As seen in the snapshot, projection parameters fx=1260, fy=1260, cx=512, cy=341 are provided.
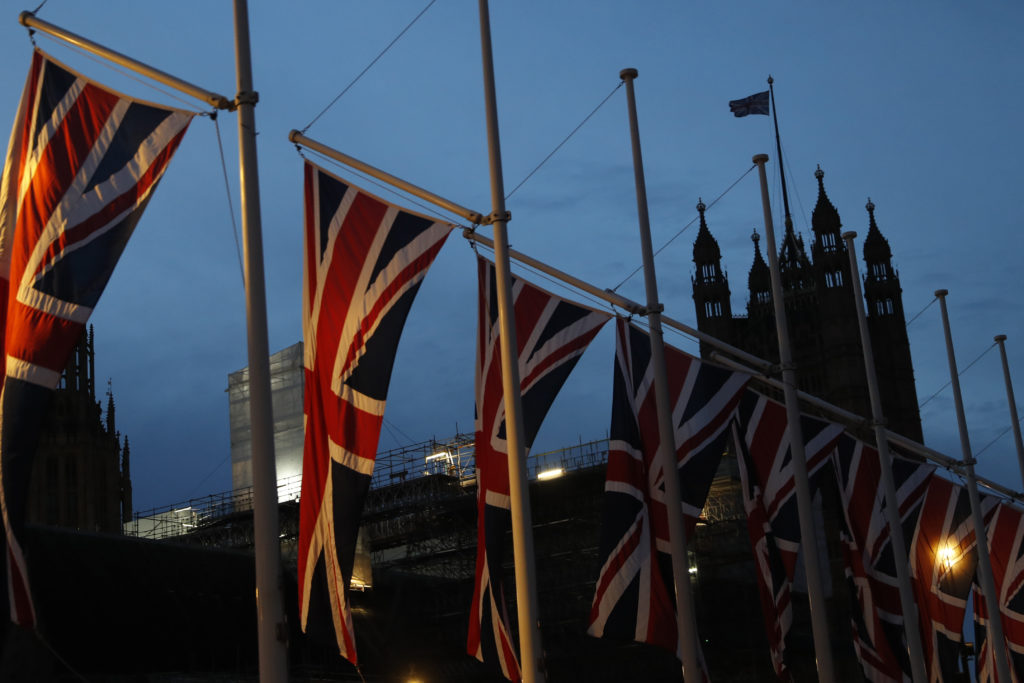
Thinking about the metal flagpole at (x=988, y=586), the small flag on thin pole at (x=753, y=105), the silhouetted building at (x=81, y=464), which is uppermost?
the silhouetted building at (x=81, y=464)

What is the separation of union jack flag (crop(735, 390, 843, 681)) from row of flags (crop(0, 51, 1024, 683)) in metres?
0.03

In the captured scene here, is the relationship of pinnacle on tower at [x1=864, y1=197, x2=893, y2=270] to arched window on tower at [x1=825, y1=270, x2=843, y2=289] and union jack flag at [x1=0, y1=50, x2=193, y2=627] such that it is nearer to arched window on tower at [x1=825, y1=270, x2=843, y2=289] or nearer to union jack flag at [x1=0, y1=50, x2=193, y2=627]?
arched window on tower at [x1=825, y1=270, x2=843, y2=289]

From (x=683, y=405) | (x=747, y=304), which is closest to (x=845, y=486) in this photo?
(x=683, y=405)

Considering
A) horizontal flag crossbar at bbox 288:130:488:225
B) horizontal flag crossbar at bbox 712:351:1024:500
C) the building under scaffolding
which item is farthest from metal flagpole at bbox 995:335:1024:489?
horizontal flag crossbar at bbox 288:130:488:225

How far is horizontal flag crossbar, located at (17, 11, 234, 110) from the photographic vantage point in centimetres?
1057

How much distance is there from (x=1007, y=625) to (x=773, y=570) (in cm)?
1084

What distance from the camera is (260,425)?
9547 mm

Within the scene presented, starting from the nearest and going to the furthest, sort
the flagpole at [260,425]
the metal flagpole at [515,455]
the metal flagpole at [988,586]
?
the flagpole at [260,425]
the metal flagpole at [515,455]
the metal flagpole at [988,586]

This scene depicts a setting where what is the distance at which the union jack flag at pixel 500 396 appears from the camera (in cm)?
1340

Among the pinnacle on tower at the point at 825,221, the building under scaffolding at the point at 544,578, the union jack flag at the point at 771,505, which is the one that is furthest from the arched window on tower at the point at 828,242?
the union jack flag at the point at 771,505

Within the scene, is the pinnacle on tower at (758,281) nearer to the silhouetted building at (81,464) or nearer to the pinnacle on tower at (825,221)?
the pinnacle on tower at (825,221)

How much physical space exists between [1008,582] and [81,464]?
215 feet

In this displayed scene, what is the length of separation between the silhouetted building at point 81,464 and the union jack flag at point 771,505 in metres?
66.6

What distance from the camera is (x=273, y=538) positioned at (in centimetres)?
934
